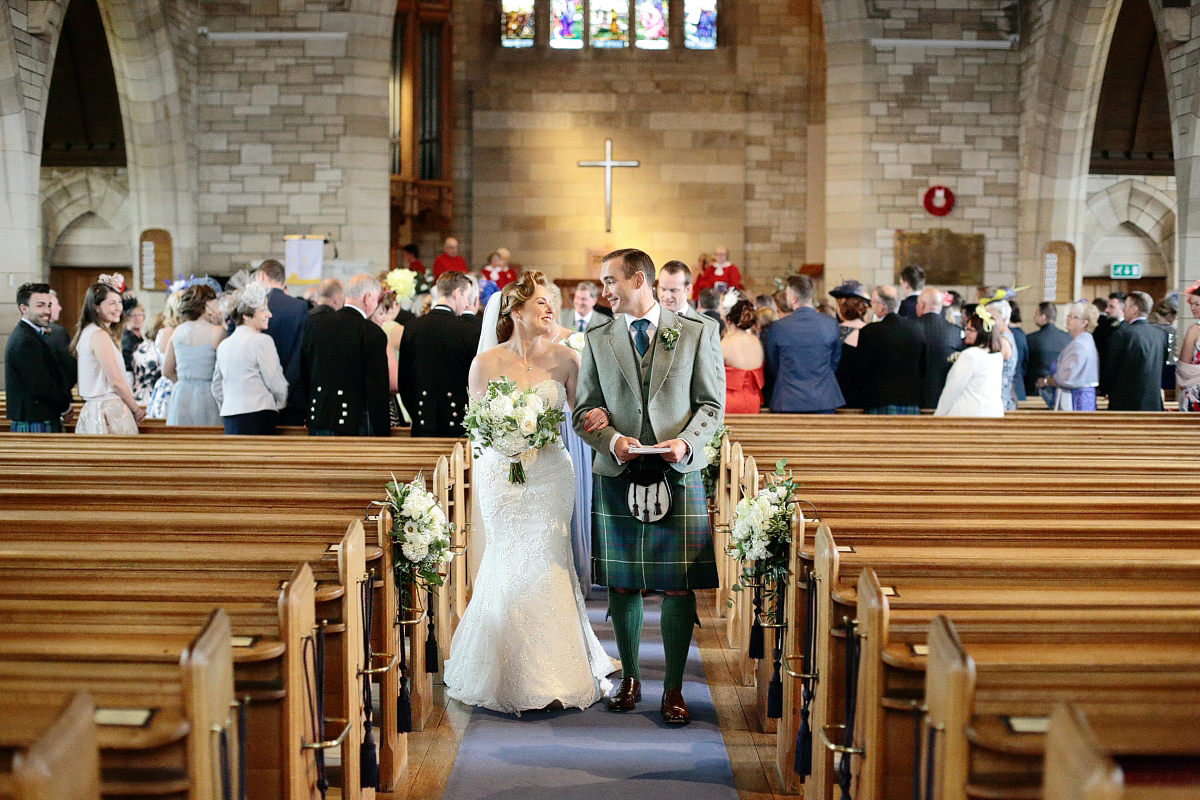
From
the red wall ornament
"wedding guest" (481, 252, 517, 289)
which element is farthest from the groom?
the red wall ornament

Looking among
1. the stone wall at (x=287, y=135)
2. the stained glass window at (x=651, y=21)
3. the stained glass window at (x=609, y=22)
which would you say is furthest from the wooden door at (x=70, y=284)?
the stained glass window at (x=651, y=21)

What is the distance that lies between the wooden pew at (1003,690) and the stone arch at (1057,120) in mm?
10505

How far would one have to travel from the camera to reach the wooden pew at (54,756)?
1468mm

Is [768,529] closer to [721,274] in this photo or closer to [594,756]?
[594,756]

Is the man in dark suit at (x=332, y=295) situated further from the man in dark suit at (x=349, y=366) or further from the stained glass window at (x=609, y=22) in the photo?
the stained glass window at (x=609, y=22)

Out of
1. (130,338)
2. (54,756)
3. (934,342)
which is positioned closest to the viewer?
(54,756)

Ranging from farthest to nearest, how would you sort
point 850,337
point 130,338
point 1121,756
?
point 130,338 < point 850,337 < point 1121,756

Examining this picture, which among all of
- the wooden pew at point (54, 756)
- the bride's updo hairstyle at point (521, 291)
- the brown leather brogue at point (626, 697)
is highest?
the bride's updo hairstyle at point (521, 291)

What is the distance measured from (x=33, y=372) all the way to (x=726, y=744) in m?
4.15

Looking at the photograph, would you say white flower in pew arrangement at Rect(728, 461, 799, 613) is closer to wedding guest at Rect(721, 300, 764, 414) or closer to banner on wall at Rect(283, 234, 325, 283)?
wedding guest at Rect(721, 300, 764, 414)

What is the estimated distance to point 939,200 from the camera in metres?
12.2

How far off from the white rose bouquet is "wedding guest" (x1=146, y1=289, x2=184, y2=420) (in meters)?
3.32

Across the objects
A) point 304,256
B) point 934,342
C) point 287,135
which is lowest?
point 934,342

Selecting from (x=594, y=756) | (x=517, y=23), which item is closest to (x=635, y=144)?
(x=517, y=23)
